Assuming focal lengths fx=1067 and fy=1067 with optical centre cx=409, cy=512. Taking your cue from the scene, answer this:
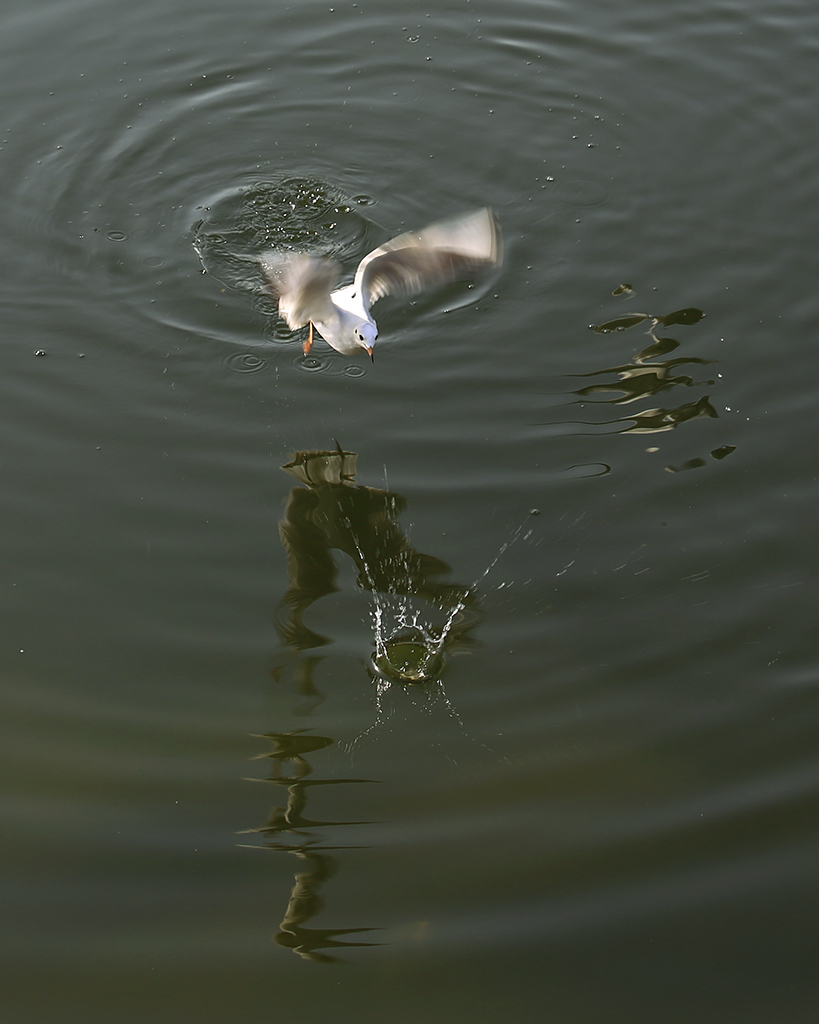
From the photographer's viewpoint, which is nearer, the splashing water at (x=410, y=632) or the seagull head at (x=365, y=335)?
the splashing water at (x=410, y=632)

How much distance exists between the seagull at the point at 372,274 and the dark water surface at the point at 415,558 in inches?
9.6

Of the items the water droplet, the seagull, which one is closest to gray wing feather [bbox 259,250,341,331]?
the seagull

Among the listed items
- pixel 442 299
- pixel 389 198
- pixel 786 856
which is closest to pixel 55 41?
pixel 389 198

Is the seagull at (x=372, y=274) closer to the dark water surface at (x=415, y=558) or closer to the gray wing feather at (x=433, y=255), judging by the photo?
the gray wing feather at (x=433, y=255)

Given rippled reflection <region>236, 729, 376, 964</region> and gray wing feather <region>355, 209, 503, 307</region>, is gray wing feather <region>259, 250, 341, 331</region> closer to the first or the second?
gray wing feather <region>355, 209, 503, 307</region>

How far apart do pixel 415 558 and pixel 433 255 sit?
5.25 feet

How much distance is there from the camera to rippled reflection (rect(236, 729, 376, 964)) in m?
3.33

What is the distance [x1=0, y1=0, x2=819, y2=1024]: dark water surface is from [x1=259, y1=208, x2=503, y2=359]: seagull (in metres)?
0.24

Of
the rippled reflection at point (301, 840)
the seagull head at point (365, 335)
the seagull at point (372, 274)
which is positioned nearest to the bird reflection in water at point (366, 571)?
the rippled reflection at point (301, 840)

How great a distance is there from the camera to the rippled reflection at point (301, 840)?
3326mm

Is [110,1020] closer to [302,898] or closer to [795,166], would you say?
[302,898]

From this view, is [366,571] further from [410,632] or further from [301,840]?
[301,840]

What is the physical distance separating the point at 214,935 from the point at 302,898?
29 centimetres

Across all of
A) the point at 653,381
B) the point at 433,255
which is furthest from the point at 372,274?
the point at 653,381
